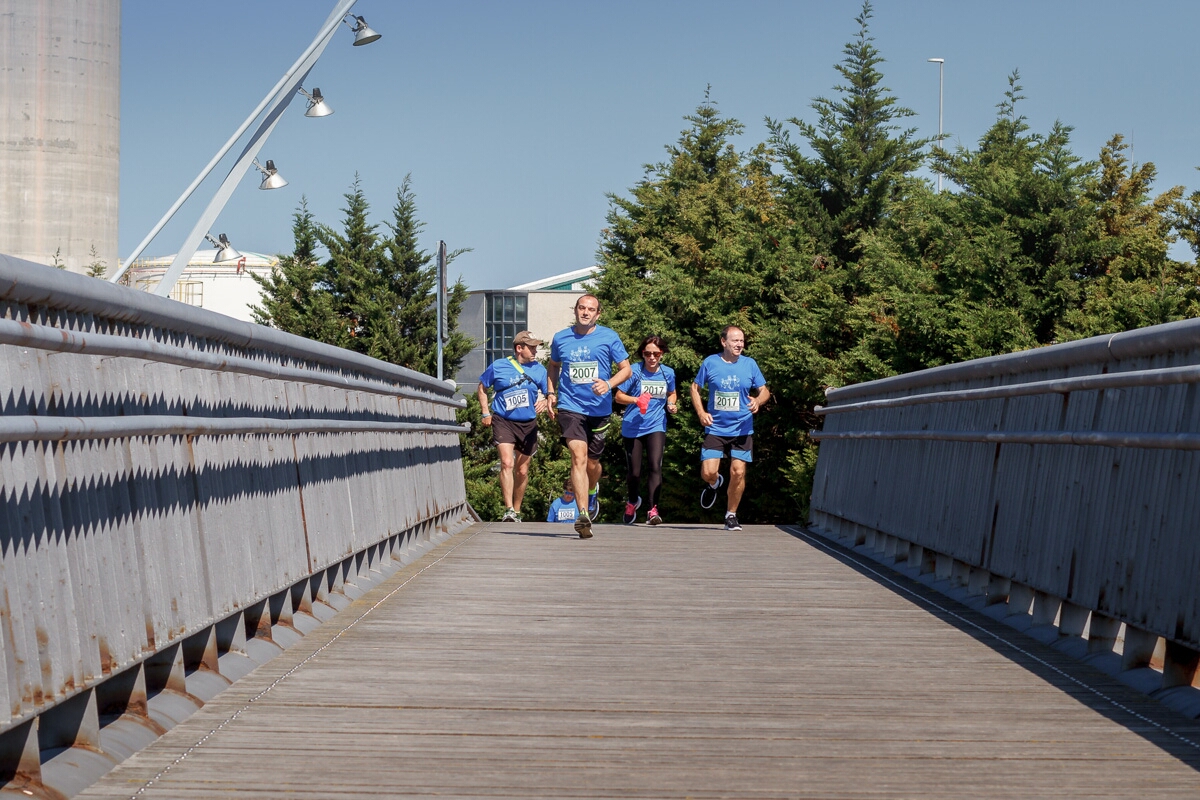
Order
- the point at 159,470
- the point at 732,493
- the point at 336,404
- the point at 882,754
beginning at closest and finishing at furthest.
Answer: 1. the point at 882,754
2. the point at 159,470
3. the point at 336,404
4. the point at 732,493

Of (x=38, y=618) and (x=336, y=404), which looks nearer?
(x=38, y=618)

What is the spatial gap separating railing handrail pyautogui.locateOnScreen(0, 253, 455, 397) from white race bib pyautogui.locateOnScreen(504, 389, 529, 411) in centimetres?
761

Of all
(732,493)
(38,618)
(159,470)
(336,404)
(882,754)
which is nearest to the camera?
(38,618)

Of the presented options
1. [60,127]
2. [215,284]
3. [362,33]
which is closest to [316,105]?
[362,33]

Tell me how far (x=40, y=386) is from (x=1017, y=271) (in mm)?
33003

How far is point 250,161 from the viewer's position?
2203 centimetres

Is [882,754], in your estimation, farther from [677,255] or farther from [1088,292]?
[677,255]

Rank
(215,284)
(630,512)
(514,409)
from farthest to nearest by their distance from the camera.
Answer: (215,284), (630,512), (514,409)

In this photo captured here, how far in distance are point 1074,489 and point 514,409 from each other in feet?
31.7

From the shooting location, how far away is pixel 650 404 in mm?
16391

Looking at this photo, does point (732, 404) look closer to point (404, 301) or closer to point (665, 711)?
point (665, 711)

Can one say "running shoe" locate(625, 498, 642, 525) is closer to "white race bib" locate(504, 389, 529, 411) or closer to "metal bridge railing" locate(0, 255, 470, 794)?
"white race bib" locate(504, 389, 529, 411)

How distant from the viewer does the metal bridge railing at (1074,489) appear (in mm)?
5715

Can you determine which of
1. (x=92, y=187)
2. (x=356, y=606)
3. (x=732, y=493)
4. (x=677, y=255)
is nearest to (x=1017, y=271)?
(x=732, y=493)
